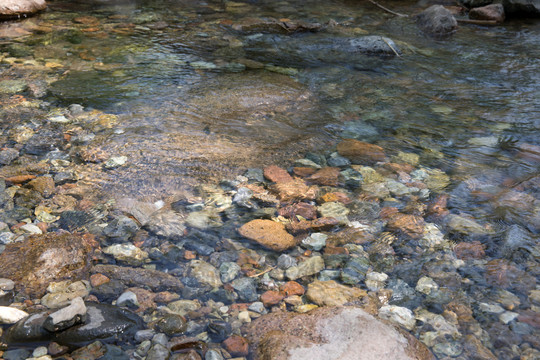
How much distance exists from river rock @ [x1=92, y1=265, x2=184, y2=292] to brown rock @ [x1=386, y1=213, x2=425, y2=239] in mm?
1484

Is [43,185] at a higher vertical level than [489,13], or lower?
lower

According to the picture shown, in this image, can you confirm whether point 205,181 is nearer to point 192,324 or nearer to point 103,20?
point 192,324

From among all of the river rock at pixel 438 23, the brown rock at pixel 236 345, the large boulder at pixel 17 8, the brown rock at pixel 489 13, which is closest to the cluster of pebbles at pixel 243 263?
the brown rock at pixel 236 345

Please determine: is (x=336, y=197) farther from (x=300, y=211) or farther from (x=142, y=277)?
(x=142, y=277)

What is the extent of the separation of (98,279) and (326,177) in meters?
1.87

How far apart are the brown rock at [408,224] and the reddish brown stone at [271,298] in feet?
3.26

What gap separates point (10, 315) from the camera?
2.21 m

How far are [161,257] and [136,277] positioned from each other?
0.24 m

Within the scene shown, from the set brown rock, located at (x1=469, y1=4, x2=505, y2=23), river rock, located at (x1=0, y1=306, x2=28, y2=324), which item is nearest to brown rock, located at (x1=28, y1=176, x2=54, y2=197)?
river rock, located at (x1=0, y1=306, x2=28, y2=324)

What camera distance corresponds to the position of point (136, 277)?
2.58 meters

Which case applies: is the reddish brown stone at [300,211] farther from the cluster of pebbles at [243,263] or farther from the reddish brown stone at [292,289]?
the reddish brown stone at [292,289]

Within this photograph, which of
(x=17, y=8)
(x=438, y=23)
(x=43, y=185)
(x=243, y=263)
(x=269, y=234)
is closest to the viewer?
(x=243, y=263)

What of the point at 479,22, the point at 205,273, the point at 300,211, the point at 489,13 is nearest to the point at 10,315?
the point at 205,273

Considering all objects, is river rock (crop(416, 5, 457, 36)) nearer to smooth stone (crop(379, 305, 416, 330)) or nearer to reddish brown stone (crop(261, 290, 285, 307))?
smooth stone (crop(379, 305, 416, 330))
